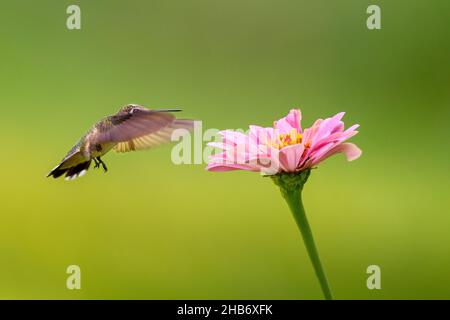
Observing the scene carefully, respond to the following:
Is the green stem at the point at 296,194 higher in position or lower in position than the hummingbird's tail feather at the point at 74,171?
lower

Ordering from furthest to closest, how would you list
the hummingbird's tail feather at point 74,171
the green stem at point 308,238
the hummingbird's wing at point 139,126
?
the hummingbird's tail feather at point 74,171, the hummingbird's wing at point 139,126, the green stem at point 308,238

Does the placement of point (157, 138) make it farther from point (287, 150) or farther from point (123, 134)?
point (287, 150)

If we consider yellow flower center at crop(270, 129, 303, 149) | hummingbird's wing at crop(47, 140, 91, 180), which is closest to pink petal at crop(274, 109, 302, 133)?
yellow flower center at crop(270, 129, 303, 149)

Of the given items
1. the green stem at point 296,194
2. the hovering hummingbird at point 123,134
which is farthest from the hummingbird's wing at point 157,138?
the green stem at point 296,194


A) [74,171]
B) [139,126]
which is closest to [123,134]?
[139,126]

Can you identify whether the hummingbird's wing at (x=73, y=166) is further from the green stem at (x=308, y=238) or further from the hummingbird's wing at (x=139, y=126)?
the green stem at (x=308, y=238)

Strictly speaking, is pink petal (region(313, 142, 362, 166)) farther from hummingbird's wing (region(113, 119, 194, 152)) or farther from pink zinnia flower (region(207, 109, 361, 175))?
hummingbird's wing (region(113, 119, 194, 152))
